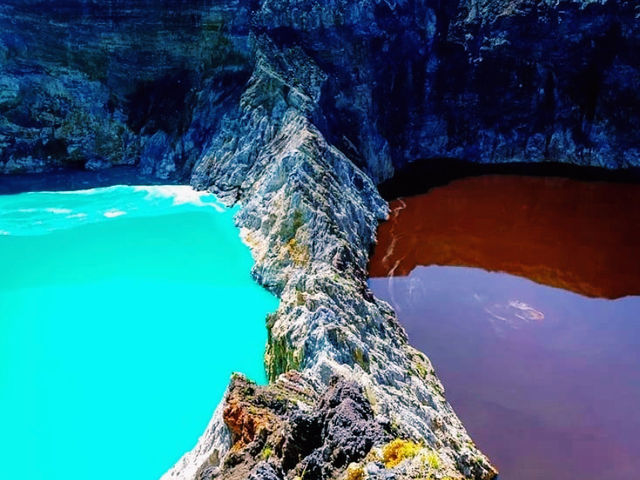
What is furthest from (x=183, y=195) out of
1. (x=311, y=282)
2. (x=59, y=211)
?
(x=311, y=282)

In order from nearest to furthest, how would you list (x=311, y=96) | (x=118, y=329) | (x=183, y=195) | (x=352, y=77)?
(x=118, y=329), (x=311, y=96), (x=183, y=195), (x=352, y=77)

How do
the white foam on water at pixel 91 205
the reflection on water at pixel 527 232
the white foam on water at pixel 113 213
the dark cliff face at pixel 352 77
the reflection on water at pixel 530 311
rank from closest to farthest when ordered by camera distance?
1. the reflection on water at pixel 530 311
2. the reflection on water at pixel 527 232
3. the white foam on water at pixel 91 205
4. the white foam on water at pixel 113 213
5. the dark cliff face at pixel 352 77

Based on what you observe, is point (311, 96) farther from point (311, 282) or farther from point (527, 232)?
point (311, 282)

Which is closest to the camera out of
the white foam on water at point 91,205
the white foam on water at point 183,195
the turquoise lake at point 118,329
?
the turquoise lake at point 118,329

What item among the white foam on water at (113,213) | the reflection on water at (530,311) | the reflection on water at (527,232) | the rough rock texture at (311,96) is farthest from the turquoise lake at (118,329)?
the reflection on water at (527,232)

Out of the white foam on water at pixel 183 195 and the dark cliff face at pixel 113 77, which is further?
the dark cliff face at pixel 113 77

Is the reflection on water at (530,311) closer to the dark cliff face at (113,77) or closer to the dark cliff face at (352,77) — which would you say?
the dark cliff face at (352,77)

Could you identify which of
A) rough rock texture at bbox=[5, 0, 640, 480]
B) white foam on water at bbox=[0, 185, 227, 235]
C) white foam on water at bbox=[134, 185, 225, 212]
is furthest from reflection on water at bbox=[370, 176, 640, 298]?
white foam on water at bbox=[0, 185, 227, 235]
